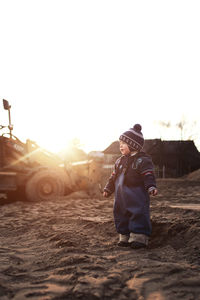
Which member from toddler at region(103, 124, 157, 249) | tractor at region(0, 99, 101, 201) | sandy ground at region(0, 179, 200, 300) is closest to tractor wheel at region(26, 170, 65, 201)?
tractor at region(0, 99, 101, 201)

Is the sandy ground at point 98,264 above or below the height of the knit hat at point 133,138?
below

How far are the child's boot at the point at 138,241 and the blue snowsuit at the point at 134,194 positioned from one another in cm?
4

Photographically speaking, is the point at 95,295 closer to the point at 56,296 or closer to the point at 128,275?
the point at 56,296

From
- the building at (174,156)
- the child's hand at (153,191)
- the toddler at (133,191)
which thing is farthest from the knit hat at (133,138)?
the building at (174,156)

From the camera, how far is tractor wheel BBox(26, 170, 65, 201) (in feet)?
26.2

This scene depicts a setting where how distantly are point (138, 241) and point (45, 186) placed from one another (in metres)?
5.60

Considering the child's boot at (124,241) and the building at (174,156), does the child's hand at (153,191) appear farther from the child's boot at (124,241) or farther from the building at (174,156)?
the building at (174,156)

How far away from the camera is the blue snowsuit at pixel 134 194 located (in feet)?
9.71

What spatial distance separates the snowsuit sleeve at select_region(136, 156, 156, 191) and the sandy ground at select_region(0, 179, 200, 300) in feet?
2.17

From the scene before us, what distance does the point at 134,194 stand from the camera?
3029mm

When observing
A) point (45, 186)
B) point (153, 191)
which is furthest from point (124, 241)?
point (45, 186)

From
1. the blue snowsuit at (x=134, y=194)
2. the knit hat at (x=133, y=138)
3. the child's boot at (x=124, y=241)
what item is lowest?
the child's boot at (x=124, y=241)

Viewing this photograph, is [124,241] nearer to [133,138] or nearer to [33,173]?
[133,138]

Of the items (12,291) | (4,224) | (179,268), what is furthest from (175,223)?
(4,224)
